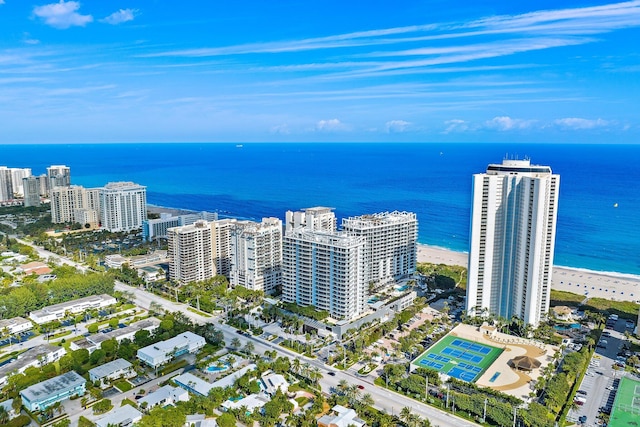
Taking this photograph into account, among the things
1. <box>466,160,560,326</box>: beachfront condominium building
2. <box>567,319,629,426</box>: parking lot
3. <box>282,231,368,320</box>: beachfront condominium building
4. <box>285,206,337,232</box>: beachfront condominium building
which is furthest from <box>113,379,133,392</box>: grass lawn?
<box>466,160,560,326</box>: beachfront condominium building

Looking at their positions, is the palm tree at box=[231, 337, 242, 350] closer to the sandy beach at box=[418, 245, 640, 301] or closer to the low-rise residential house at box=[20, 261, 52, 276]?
the low-rise residential house at box=[20, 261, 52, 276]

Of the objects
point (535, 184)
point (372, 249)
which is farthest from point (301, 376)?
point (535, 184)

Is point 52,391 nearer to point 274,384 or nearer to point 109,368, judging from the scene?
point 109,368

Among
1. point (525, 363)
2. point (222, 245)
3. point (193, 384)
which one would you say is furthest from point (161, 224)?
point (525, 363)

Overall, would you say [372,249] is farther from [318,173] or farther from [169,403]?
[318,173]

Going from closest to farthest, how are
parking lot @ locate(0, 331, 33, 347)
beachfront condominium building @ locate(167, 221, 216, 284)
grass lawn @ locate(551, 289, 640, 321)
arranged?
parking lot @ locate(0, 331, 33, 347)
grass lawn @ locate(551, 289, 640, 321)
beachfront condominium building @ locate(167, 221, 216, 284)

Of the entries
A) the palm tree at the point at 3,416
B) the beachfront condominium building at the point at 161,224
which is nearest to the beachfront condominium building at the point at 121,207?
the beachfront condominium building at the point at 161,224

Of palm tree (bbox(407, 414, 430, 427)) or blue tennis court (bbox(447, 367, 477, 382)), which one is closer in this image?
palm tree (bbox(407, 414, 430, 427))

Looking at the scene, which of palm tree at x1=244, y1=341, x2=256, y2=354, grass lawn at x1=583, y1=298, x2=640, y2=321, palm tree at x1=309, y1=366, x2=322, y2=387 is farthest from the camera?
grass lawn at x1=583, y1=298, x2=640, y2=321

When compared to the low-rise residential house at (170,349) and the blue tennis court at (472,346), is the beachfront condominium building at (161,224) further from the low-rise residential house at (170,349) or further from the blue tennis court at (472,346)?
the blue tennis court at (472,346)
